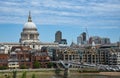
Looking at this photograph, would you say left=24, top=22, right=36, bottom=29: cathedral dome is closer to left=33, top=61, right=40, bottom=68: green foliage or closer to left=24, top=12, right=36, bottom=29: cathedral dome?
left=24, top=12, right=36, bottom=29: cathedral dome

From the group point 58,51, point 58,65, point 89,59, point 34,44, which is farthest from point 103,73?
point 34,44

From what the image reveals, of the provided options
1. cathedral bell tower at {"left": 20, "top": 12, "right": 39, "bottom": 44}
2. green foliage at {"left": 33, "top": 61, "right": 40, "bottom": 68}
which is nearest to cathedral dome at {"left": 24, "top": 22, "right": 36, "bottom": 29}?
cathedral bell tower at {"left": 20, "top": 12, "right": 39, "bottom": 44}

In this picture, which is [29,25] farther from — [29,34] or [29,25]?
[29,34]

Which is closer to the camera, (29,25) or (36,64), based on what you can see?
(36,64)

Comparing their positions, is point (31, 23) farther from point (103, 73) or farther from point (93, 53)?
point (103, 73)

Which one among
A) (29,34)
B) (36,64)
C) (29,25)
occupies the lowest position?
(36,64)

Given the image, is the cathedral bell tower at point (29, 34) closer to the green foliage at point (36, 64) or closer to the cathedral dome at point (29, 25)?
the cathedral dome at point (29, 25)

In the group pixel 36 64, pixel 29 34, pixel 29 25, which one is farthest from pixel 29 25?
pixel 36 64

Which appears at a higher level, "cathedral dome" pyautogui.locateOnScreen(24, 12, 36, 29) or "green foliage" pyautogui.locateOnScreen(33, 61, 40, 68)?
"cathedral dome" pyautogui.locateOnScreen(24, 12, 36, 29)

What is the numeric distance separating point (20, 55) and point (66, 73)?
17.8m

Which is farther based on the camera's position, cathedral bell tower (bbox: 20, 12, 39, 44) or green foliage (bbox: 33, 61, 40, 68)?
cathedral bell tower (bbox: 20, 12, 39, 44)

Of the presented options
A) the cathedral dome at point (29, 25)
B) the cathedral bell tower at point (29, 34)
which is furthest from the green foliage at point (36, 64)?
the cathedral dome at point (29, 25)

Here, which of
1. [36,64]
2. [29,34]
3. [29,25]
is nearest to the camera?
[36,64]

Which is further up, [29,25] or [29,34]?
[29,25]
